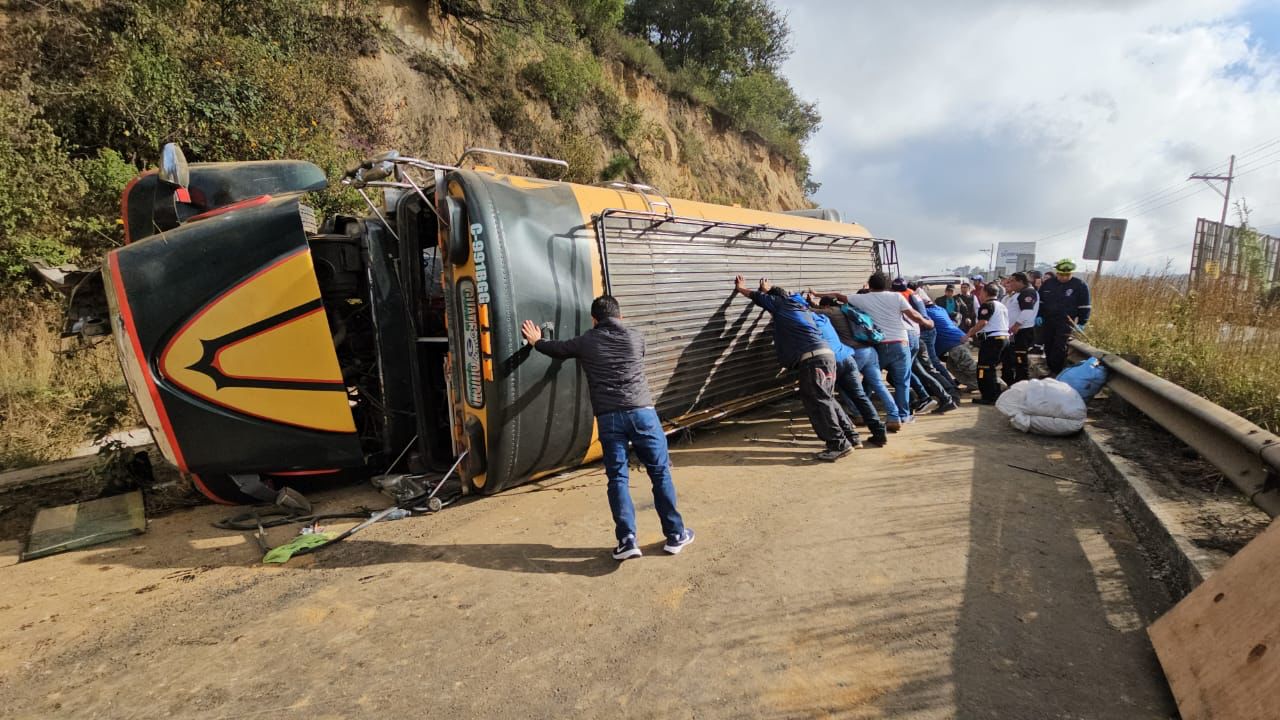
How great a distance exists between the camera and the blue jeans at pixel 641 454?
3584mm

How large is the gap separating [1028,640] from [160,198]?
19.5ft

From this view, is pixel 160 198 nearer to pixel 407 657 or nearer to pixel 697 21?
pixel 407 657

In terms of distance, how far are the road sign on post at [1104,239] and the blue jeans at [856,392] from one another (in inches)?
268

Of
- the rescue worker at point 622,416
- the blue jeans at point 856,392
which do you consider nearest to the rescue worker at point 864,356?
the blue jeans at point 856,392

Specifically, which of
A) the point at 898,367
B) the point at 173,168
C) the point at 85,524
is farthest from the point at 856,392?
the point at 85,524

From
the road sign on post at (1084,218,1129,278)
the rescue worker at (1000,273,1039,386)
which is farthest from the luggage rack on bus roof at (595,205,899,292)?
the road sign on post at (1084,218,1129,278)

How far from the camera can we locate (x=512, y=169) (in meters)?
13.9

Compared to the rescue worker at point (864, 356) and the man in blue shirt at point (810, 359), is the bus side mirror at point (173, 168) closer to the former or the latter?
the man in blue shirt at point (810, 359)

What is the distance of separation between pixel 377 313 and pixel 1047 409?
5.95 meters

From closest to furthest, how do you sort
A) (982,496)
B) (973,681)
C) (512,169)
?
(973,681)
(982,496)
(512,169)

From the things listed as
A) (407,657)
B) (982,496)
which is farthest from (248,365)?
(982,496)

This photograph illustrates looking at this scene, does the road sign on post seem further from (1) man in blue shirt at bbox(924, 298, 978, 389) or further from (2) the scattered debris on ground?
(2) the scattered debris on ground

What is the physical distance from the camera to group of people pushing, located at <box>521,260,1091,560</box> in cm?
365

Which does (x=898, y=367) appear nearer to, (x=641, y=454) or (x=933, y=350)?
(x=933, y=350)
